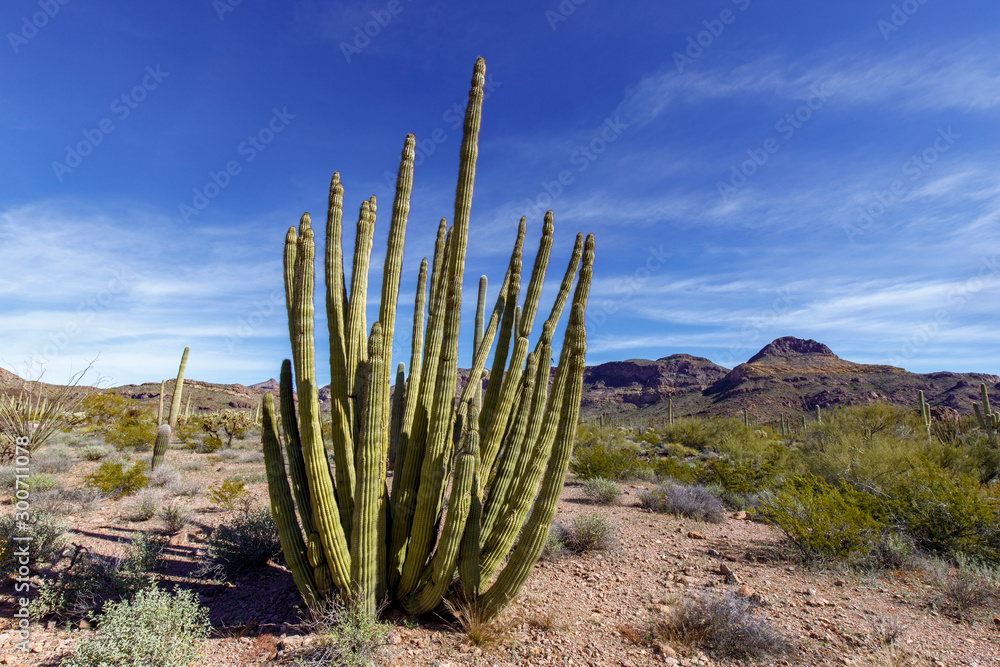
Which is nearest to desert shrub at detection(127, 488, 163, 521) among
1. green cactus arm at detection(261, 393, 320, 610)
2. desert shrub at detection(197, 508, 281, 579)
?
desert shrub at detection(197, 508, 281, 579)

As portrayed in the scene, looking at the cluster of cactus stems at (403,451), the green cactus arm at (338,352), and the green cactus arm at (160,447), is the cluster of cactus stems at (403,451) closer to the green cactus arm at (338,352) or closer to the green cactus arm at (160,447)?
the green cactus arm at (338,352)

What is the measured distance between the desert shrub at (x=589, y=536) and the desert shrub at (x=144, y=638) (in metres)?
4.83

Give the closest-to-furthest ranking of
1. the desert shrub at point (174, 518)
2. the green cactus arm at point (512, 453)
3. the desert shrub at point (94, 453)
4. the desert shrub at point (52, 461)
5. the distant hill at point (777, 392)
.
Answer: the green cactus arm at point (512, 453)
the desert shrub at point (174, 518)
the desert shrub at point (52, 461)
the desert shrub at point (94, 453)
the distant hill at point (777, 392)

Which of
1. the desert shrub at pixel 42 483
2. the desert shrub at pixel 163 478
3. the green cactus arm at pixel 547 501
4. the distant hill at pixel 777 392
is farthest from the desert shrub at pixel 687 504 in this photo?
the distant hill at pixel 777 392

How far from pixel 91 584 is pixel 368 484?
3.17 m

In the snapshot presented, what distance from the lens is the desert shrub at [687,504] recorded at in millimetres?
9609

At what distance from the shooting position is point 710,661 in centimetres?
450

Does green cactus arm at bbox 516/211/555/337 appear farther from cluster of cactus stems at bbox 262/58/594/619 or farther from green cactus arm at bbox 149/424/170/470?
green cactus arm at bbox 149/424/170/470

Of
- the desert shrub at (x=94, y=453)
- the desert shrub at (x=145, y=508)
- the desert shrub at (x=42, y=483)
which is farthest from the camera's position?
the desert shrub at (x=94, y=453)

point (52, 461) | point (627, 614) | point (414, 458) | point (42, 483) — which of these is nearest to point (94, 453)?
point (52, 461)

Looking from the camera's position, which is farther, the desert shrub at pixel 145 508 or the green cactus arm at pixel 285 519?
the desert shrub at pixel 145 508

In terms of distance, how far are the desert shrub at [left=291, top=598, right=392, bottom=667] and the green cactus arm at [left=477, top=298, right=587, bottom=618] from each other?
3.28ft

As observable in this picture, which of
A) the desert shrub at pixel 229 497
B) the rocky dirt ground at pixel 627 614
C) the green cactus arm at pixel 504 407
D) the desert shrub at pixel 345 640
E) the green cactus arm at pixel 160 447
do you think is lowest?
the rocky dirt ground at pixel 627 614

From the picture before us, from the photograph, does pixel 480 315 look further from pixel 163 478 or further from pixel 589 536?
pixel 163 478
